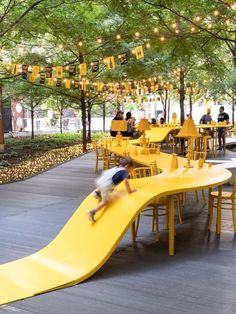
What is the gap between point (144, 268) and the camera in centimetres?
475

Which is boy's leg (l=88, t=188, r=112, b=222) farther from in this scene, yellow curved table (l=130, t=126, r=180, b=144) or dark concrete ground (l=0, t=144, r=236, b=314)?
yellow curved table (l=130, t=126, r=180, b=144)

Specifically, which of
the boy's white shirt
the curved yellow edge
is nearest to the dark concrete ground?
the curved yellow edge

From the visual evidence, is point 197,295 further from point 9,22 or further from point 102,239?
point 9,22

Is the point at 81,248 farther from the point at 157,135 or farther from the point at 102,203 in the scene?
the point at 157,135

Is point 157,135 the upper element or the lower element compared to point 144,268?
upper

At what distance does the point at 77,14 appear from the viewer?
1345 centimetres

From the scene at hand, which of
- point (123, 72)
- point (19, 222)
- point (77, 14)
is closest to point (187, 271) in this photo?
point (19, 222)

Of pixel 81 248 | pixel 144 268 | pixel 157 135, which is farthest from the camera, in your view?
pixel 157 135

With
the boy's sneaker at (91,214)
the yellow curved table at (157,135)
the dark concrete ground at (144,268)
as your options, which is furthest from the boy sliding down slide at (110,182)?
the yellow curved table at (157,135)

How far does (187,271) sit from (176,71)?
51.4 ft

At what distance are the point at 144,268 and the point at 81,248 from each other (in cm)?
73

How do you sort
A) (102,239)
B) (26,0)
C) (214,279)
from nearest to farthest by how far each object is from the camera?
1. (214,279)
2. (102,239)
3. (26,0)

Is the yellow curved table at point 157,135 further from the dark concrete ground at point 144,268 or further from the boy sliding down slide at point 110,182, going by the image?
the boy sliding down slide at point 110,182

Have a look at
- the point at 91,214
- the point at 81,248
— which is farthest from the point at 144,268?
the point at 91,214
